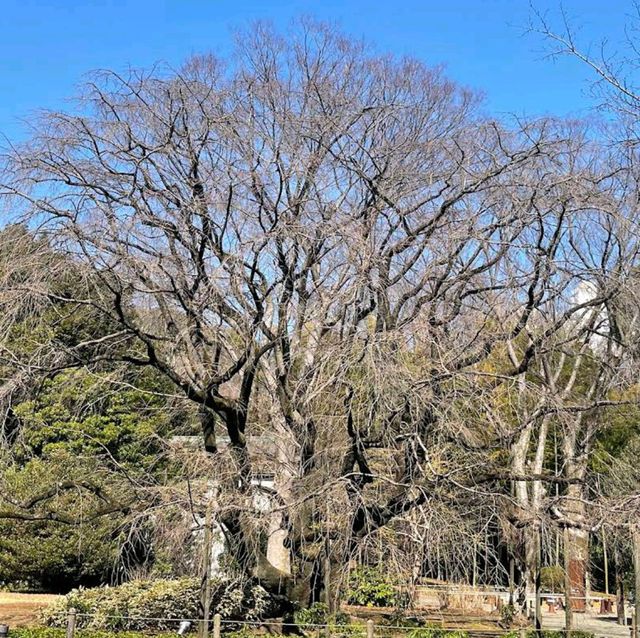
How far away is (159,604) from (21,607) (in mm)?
2737

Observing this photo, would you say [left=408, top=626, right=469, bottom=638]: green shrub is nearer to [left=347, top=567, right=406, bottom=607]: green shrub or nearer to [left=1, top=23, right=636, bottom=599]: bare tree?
[left=1, top=23, right=636, bottom=599]: bare tree

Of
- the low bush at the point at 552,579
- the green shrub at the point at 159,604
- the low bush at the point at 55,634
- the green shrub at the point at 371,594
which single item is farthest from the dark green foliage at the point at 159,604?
the low bush at the point at 552,579

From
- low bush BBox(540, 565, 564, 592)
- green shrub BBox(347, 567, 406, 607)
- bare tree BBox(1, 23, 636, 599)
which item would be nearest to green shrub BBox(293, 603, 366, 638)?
bare tree BBox(1, 23, 636, 599)

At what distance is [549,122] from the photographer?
7.80m

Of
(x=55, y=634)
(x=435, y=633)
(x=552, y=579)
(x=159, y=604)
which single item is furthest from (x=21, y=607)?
(x=552, y=579)

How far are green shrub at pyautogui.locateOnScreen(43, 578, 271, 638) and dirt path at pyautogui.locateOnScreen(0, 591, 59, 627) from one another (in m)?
0.67

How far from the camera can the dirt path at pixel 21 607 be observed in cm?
989

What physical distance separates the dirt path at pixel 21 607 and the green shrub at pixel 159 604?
669mm

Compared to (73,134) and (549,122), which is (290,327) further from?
(549,122)

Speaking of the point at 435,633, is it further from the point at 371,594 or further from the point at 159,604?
the point at 371,594

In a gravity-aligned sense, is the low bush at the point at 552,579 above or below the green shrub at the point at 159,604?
above

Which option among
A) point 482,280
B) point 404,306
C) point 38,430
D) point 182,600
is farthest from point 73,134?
point 38,430

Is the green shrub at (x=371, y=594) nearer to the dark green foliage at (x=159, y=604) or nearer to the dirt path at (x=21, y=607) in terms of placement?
the dark green foliage at (x=159, y=604)

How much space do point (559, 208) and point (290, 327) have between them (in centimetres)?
300
